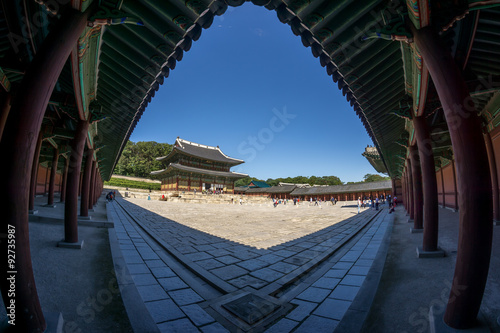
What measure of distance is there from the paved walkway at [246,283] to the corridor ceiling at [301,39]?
3246mm

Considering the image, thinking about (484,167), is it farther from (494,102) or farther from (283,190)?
(283,190)

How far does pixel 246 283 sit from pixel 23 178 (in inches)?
112

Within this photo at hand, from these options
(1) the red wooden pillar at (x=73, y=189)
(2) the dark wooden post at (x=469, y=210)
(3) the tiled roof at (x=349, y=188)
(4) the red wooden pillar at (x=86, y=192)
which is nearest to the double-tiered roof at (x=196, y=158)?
(3) the tiled roof at (x=349, y=188)

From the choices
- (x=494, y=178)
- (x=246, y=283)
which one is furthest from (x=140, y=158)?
(x=494, y=178)

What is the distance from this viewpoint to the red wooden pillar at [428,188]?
4.07m

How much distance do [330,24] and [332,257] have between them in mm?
4306

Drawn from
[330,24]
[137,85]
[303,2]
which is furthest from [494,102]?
[137,85]

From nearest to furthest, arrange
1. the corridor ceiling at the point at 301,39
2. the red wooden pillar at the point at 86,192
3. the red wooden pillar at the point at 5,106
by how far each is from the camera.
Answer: the corridor ceiling at the point at 301,39, the red wooden pillar at the point at 5,106, the red wooden pillar at the point at 86,192

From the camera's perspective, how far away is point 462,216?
6.01ft

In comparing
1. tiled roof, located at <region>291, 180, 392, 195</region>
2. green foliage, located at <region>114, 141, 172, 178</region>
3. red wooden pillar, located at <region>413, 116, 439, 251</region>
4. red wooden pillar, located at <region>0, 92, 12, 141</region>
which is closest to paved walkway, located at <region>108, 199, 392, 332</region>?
red wooden pillar, located at <region>413, 116, 439, 251</region>

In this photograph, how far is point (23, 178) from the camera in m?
1.65

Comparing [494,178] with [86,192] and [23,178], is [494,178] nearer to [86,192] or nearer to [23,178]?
[23,178]

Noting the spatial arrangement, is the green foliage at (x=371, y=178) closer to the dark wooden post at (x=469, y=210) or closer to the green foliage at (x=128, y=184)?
the green foliage at (x=128, y=184)

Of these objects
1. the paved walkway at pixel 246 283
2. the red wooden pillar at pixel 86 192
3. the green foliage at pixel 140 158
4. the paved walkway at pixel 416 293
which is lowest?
the paved walkway at pixel 246 283
